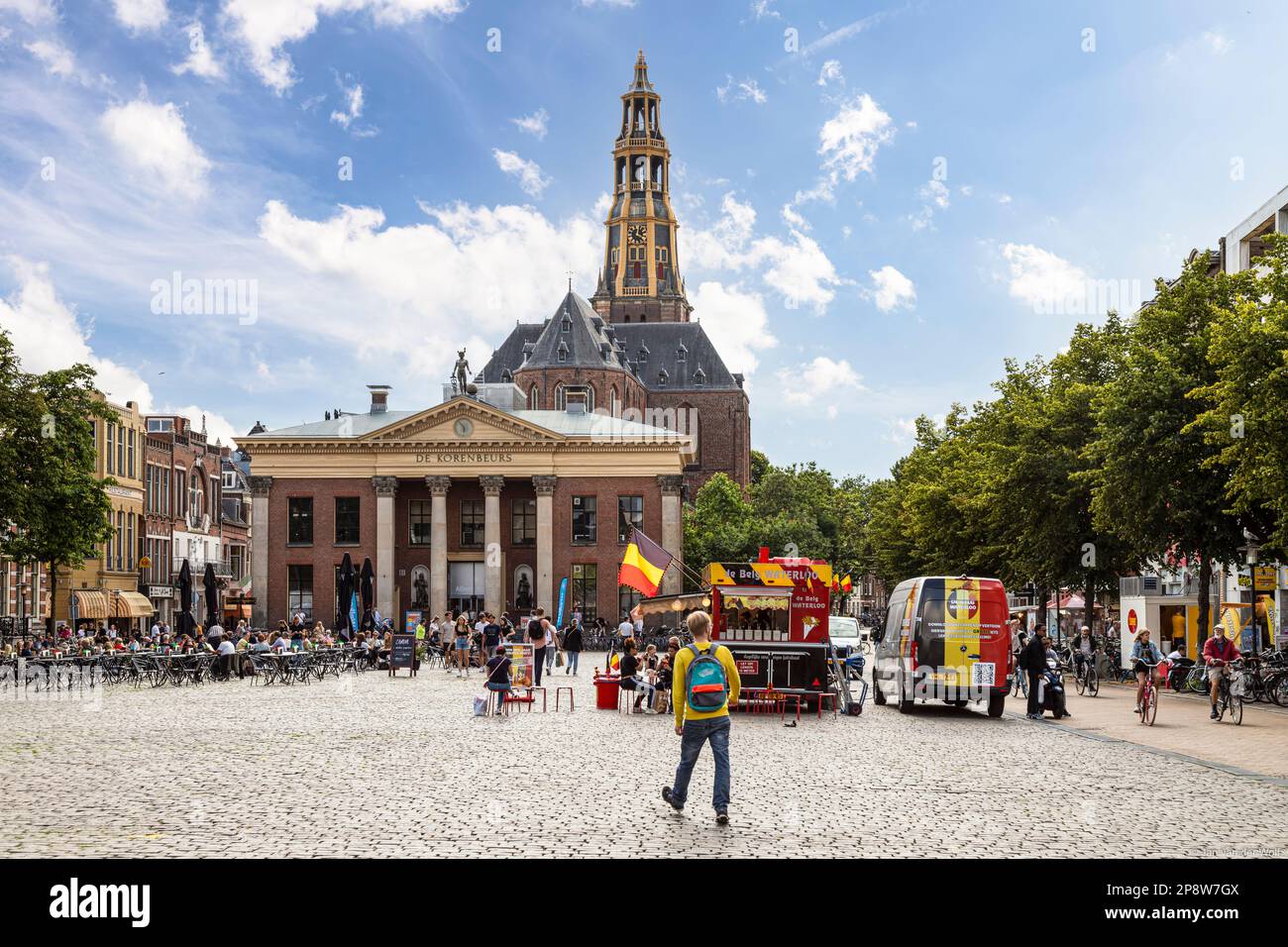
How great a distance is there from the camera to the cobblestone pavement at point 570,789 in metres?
11.0

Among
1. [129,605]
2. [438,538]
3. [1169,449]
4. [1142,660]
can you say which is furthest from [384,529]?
[1142,660]

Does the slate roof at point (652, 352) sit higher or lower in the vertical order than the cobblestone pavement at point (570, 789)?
higher

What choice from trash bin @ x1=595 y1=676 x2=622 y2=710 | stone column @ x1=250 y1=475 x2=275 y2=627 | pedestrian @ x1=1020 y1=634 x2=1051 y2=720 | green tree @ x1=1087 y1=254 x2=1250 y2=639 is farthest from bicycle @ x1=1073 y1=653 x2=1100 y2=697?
stone column @ x1=250 y1=475 x2=275 y2=627

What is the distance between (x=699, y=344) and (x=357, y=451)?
64.0m

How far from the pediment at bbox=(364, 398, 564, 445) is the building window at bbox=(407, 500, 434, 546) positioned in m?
4.15

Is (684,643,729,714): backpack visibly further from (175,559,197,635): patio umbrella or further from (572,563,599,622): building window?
(572,563,599,622): building window

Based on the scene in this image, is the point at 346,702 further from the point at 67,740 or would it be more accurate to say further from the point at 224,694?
the point at 67,740

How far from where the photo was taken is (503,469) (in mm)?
77375

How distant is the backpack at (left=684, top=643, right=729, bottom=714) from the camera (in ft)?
40.9

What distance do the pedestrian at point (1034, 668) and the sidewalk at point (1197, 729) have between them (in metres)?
0.59

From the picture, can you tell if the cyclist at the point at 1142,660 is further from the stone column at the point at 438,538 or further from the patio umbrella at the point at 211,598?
the stone column at the point at 438,538

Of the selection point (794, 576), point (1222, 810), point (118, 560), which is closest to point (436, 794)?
point (1222, 810)

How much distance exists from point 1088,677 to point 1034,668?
8.95 metres

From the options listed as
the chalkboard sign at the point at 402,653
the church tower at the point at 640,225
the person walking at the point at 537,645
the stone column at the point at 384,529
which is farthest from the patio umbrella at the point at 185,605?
the church tower at the point at 640,225
